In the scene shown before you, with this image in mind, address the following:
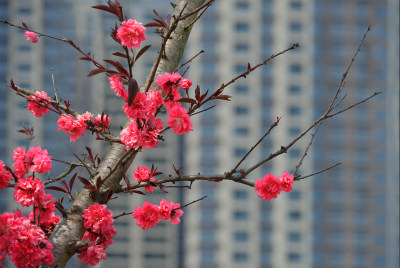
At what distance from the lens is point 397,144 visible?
712cm

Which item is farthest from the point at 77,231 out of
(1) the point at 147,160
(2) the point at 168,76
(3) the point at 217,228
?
(1) the point at 147,160

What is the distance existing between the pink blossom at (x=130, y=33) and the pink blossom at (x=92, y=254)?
61 cm

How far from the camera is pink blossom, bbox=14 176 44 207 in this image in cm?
197

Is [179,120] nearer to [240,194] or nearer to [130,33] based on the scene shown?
[130,33]

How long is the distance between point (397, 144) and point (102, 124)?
5528 mm

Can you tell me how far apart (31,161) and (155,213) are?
434 millimetres

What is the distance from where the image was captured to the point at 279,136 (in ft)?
119

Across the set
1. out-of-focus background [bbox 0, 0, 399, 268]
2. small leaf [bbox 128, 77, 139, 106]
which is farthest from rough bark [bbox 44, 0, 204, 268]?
out-of-focus background [bbox 0, 0, 399, 268]

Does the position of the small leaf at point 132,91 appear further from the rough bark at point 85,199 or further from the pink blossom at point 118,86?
the rough bark at point 85,199

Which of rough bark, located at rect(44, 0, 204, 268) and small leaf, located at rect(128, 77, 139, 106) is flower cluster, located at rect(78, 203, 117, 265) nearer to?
rough bark, located at rect(44, 0, 204, 268)

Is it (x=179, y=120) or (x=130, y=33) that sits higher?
(x=130, y=33)

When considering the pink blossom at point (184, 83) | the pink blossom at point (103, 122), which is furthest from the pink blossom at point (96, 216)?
the pink blossom at point (184, 83)

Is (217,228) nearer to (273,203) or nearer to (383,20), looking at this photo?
(273,203)

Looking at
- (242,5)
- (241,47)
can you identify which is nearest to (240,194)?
(241,47)
